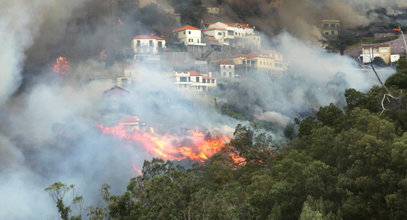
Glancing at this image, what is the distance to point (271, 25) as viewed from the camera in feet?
149

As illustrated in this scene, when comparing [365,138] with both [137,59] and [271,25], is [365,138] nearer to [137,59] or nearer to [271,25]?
[137,59]

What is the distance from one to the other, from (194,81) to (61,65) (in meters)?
7.76

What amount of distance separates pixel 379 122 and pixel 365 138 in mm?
2168

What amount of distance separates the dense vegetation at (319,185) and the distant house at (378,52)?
16244 millimetres

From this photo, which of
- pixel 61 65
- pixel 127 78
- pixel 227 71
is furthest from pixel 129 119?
pixel 227 71

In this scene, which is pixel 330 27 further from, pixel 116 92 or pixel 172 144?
pixel 172 144

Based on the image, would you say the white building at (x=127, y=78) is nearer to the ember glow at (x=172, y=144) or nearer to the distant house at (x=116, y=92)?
the distant house at (x=116, y=92)

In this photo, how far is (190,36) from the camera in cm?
4084

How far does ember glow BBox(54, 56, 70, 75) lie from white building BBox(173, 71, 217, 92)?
628cm

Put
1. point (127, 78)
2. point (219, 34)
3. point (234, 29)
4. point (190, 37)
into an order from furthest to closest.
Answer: point (234, 29) → point (219, 34) → point (190, 37) → point (127, 78)

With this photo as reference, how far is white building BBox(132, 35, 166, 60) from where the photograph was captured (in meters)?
37.6

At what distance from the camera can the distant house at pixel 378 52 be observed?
39062 mm

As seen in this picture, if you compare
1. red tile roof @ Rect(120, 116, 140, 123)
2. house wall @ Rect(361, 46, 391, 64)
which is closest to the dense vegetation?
red tile roof @ Rect(120, 116, 140, 123)

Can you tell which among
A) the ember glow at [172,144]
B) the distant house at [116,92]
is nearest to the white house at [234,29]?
the distant house at [116,92]
